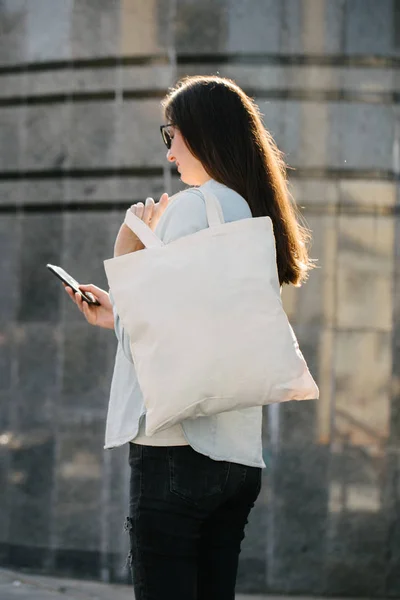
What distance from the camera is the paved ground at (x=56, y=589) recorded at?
5.41m

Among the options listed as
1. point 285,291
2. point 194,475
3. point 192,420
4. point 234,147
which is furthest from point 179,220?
point 285,291

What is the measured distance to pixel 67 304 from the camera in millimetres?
5953

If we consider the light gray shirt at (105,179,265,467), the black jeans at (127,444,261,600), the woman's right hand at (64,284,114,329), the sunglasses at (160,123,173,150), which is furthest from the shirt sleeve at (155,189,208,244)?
the black jeans at (127,444,261,600)

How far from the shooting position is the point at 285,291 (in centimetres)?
577

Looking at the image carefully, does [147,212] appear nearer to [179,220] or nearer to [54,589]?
[179,220]

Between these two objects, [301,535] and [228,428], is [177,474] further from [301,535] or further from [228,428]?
[301,535]

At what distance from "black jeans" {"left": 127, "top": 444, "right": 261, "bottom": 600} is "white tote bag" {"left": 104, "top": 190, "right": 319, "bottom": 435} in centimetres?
11

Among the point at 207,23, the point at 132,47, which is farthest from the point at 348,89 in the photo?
the point at 132,47

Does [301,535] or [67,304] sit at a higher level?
[67,304]

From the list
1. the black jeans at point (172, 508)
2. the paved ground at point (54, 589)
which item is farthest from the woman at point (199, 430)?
the paved ground at point (54, 589)

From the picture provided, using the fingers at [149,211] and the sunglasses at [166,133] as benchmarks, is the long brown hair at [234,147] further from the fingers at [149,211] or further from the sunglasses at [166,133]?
the fingers at [149,211]

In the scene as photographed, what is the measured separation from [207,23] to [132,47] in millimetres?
432

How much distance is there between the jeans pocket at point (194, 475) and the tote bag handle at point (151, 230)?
45 cm

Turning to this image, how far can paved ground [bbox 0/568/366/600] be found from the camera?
5406 mm
